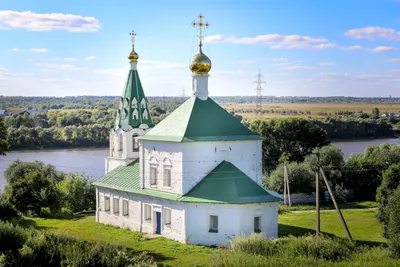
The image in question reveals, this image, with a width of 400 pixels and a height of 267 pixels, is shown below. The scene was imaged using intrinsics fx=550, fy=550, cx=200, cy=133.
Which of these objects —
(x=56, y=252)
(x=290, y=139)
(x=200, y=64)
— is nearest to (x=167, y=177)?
(x=200, y=64)

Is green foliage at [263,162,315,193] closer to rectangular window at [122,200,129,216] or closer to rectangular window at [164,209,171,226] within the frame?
rectangular window at [122,200,129,216]

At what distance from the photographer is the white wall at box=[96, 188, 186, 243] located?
18.9 metres

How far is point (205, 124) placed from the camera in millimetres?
19594

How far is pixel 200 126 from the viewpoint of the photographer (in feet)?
63.9

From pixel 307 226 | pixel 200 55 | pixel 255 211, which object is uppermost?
pixel 200 55

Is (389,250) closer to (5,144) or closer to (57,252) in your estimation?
(57,252)

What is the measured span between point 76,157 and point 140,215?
29071 mm

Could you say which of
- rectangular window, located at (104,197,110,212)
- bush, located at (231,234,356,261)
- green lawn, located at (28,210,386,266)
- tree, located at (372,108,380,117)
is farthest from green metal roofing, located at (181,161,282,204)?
tree, located at (372,108,380,117)

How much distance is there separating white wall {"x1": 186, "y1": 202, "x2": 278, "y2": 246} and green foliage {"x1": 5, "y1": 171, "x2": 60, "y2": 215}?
10.8m

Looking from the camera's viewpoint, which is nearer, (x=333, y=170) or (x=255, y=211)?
(x=255, y=211)

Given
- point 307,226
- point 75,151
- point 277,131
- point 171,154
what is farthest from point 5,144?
point 75,151

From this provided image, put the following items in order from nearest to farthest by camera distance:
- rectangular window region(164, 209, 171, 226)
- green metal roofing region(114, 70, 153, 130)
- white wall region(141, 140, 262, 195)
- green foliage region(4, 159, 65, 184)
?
white wall region(141, 140, 262, 195) → rectangular window region(164, 209, 171, 226) → green metal roofing region(114, 70, 153, 130) → green foliage region(4, 159, 65, 184)

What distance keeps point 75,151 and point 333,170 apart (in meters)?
28.4

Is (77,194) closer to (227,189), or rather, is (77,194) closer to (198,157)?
(198,157)
